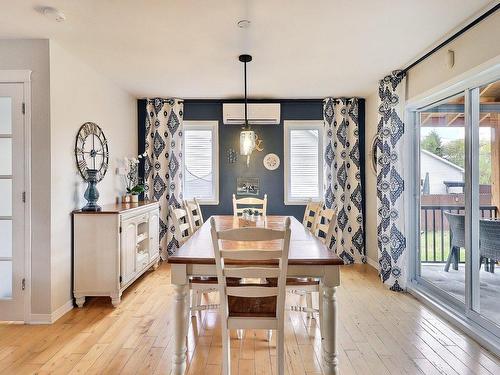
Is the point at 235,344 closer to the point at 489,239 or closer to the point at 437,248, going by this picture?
the point at 489,239

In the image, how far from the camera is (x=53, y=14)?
230 cm

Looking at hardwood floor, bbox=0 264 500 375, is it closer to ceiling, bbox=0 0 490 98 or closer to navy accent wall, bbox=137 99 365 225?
navy accent wall, bbox=137 99 365 225

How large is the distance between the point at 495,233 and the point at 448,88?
53.1 inches

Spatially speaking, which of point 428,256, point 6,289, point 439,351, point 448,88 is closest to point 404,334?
point 439,351

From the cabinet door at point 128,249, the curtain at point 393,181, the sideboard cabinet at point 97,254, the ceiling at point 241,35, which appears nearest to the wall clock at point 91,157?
the sideboard cabinet at point 97,254

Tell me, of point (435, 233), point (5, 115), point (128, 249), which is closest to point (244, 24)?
point (5, 115)

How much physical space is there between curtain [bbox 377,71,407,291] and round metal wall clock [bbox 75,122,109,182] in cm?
331

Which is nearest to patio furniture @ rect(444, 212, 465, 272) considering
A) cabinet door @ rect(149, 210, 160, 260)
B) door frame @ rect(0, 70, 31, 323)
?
cabinet door @ rect(149, 210, 160, 260)

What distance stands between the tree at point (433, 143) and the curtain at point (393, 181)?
0.76 feet

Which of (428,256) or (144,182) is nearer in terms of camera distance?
(428,256)

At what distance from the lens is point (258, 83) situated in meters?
4.02

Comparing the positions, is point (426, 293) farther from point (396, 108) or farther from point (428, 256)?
point (396, 108)

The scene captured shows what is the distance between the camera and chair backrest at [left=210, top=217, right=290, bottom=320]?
1656mm

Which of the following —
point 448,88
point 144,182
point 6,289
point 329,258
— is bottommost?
point 6,289
